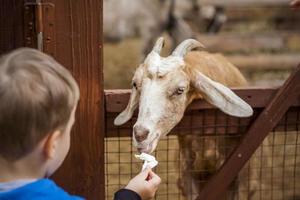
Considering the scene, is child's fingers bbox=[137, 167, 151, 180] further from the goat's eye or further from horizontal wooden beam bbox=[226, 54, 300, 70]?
horizontal wooden beam bbox=[226, 54, 300, 70]

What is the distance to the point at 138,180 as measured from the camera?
8.71 ft

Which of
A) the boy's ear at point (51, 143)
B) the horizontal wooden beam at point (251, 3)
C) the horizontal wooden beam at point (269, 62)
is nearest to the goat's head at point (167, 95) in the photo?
the boy's ear at point (51, 143)

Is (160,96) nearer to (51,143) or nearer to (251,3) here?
(51,143)

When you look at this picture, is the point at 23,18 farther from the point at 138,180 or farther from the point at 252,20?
the point at 252,20

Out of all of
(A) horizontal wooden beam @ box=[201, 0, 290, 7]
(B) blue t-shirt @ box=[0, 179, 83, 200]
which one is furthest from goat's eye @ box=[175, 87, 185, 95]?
(A) horizontal wooden beam @ box=[201, 0, 290, 7]

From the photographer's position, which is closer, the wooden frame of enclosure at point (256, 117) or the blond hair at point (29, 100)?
the blond hair at point (29, 100)

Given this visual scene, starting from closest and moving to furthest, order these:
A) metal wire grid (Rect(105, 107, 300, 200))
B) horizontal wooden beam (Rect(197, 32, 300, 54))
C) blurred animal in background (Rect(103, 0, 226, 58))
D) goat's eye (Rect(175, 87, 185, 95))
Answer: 1. goat's eye (Rect(175, 87, 185, 95))
2. metal wire grid (Rect(105, 107, 300, 200))
3. horizontal wooden beam (Rect(197, 32, 300, 54))
4. blurred animal in background (Rect(103, 0, 226, 58))

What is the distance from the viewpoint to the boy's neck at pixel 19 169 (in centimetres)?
210

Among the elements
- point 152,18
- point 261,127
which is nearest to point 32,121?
point 261,127

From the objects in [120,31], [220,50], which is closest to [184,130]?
[220,50]

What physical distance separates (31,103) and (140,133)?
138 centimetres

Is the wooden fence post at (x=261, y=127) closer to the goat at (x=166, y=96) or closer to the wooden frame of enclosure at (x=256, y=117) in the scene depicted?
the wooden frame of enclosure at (x=256, y=117)

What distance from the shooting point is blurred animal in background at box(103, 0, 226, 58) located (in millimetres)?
11023

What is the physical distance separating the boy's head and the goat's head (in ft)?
4.38
